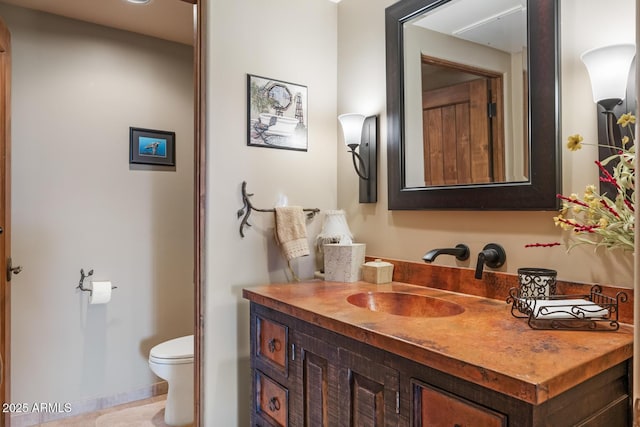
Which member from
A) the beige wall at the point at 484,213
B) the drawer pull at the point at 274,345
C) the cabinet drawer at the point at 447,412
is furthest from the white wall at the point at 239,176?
the cabinet drawer at the point at 447,412

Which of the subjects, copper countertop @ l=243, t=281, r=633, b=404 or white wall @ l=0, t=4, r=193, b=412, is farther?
white wall @ l=0, t=4, r=193, b=412

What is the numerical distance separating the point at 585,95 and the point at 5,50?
2601mm

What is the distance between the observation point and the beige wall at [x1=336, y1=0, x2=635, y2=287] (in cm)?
120

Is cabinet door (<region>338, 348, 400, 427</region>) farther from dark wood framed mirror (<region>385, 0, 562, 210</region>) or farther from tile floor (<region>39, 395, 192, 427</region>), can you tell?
tile floor (<region>39, 395, 192, 427</region>)

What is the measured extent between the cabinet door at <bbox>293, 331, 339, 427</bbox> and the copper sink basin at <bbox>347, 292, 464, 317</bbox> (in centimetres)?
27

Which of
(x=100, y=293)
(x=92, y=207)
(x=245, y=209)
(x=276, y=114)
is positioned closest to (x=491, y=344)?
(x=245, y=209)

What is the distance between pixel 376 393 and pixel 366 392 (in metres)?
0.04

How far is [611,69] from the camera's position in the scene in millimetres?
1107

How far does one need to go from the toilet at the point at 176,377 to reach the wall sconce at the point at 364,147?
133 cm

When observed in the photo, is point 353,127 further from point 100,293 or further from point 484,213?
point 100,293

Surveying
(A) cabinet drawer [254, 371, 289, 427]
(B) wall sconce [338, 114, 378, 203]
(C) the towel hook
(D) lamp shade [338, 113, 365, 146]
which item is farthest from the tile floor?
(D) lamp shade [338, 113, 365, 146]

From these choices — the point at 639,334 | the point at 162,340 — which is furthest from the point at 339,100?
the point at 162,340

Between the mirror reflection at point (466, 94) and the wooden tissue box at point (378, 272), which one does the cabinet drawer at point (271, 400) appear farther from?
the mirror reflection at point (466, 94)

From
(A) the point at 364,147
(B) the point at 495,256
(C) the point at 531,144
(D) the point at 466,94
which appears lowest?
(B) the point at 495,256
